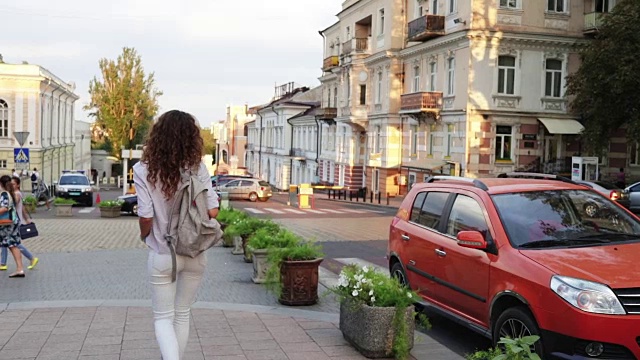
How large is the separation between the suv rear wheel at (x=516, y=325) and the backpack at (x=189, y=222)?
8.60ft

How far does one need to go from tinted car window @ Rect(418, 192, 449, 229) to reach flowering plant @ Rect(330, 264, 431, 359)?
133cm

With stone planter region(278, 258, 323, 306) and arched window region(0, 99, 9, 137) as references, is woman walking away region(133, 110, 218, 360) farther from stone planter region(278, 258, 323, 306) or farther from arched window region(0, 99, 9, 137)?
arched window region(0, 99, 9, 137)

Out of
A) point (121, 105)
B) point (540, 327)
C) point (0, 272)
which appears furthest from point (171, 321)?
point (121, 105)

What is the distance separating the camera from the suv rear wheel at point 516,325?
17.0 ft

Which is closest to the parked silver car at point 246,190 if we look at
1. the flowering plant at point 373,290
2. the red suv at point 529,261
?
the red suv at point 529,261

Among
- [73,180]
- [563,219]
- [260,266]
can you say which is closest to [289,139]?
[73,180]

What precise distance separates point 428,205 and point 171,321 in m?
3.84

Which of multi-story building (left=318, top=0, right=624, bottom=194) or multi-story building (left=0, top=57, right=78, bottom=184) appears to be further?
multi-story building (left=0, top=57, right=78, bottom=184)

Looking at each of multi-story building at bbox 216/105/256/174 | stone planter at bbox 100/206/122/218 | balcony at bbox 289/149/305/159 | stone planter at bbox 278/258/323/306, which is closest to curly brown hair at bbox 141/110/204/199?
stone planter at bbox 278/258/323/306

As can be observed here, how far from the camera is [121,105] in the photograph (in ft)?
235

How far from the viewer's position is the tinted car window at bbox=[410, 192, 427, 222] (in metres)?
7.75

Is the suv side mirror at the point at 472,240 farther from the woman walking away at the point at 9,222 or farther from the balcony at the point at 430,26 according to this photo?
the balcony at the point at 430,26

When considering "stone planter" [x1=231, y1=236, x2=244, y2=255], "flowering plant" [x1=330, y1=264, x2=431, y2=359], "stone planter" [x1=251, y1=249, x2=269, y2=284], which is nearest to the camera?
"flowering plant" [x1=330, y1=264, x2=431, y2=359]

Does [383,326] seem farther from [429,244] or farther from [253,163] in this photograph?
[253,163]
